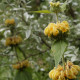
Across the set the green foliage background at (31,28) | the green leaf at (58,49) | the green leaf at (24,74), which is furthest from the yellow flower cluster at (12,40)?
the green leaf at (58,49)

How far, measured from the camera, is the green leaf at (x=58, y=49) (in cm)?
75

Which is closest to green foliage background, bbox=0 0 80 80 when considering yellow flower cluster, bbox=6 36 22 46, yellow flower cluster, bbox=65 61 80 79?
yellow flower cluster, bbox=6 36 22 46

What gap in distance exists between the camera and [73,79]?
0.82 metres

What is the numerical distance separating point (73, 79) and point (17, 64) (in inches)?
46.5

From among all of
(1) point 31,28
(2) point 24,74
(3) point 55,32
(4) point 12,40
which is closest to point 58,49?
(3) point 55,32

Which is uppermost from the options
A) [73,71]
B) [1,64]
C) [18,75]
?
[73,71]

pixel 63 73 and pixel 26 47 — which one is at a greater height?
pixel 63 73

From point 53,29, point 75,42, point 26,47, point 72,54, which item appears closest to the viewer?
point 53,29

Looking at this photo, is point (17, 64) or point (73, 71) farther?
point (17, 64)

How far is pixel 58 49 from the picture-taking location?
783 mm

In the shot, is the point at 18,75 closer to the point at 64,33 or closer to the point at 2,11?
the point at 2,11

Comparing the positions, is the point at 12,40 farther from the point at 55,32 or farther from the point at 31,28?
the point at 55,32

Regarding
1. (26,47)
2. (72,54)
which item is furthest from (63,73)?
(26,47)

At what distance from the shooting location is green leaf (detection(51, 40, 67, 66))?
0.75 m
